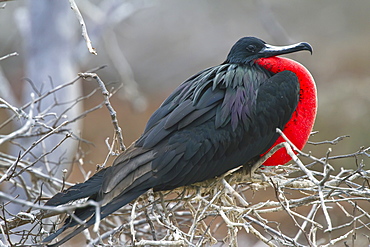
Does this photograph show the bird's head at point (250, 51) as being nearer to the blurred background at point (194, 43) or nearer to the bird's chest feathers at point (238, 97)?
the bird's chest feathers at point (238, 97)

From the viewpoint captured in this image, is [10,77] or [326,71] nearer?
[326,71]

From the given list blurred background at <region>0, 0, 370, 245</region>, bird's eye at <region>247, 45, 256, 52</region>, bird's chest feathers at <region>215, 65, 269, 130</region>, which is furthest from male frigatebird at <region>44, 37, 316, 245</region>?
blurred background at <region>0, 0, 370, 245</region>

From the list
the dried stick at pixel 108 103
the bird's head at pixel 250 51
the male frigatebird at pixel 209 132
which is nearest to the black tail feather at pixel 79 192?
the male frigatebird at pixel 209 132

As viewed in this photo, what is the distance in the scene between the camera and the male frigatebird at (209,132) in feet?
5.98

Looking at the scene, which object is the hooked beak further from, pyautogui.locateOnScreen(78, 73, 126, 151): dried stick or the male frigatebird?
pyautogui.locateOnScreen(78, 73, 126, 151): dried stick

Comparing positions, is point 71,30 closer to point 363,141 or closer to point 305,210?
point 305,210

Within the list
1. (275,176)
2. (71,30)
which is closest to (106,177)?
(275,176)

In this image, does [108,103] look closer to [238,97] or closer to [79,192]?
[79,192]

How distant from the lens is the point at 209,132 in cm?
189

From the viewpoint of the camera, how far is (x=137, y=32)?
1017 centimetres

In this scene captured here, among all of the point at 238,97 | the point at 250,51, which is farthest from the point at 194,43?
the point at 238,97

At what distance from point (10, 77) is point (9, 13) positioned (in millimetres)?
1166

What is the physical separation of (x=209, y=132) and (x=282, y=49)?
1.44 ft

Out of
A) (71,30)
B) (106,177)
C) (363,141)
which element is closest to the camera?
(106,177)
